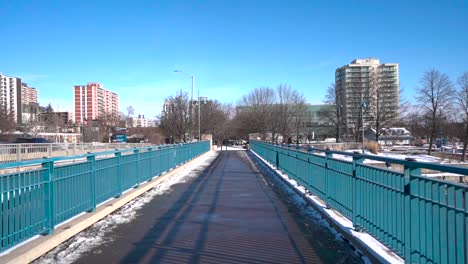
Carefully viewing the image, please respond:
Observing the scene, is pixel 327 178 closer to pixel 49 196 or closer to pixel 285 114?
pixel 49 196

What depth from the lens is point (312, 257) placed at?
240 inches

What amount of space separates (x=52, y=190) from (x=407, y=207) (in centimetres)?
526

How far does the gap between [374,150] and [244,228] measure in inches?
2086

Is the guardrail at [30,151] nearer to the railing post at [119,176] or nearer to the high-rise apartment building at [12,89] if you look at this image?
the railing post at [119,176]

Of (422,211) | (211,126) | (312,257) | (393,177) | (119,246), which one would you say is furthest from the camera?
(211,126)

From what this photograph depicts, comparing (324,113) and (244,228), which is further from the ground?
(324,113)

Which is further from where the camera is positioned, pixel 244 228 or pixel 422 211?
pixel 244 228

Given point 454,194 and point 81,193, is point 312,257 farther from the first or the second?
point 81,193

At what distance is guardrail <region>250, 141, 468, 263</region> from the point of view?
3.97 m

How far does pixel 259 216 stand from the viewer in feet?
31.0

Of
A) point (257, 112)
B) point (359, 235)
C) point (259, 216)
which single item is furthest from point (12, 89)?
point (359, 235)

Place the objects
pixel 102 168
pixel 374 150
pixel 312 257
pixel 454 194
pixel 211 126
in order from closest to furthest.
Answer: pixel 454 194
pixel 312 257
pixel 102 168
pixel 374 150
pixel 211 126

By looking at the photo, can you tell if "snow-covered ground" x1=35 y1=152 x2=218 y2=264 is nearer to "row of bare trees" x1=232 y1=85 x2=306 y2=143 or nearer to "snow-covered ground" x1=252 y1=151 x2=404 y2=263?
"snow-covered ground" x1=252 y1=151 x2=404 y2=263

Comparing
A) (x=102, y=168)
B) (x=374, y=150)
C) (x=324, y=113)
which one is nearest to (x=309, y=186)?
(x=102, y=168)
